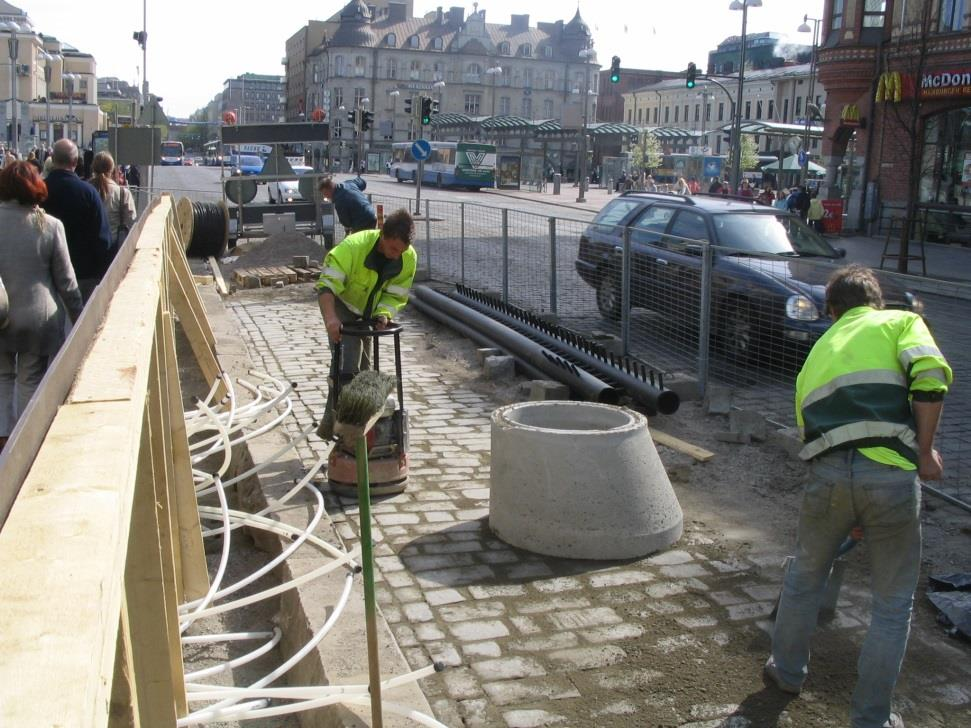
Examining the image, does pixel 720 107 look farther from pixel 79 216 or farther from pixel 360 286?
pixel 360 286

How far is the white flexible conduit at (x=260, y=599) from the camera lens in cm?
341

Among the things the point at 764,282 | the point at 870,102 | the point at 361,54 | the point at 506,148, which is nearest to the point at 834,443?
the point at 764,282

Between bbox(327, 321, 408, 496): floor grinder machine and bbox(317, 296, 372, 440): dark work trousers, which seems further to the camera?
bbox(317, 296, 372, 440): dark work trousers

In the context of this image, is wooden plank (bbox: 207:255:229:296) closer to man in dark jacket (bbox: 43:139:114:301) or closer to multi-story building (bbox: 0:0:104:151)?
man in dark jacket (bbox: 43:139:114:301)

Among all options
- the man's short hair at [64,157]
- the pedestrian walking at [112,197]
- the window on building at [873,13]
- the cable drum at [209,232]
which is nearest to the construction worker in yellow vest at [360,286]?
the man's short hair at [64,157]

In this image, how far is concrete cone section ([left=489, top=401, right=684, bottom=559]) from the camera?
5199 millimetres

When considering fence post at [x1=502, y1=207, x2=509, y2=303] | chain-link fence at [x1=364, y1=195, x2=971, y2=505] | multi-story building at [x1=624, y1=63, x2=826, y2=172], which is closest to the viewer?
chain-link fence at [x1=364, y1=195, x2=971, y2=505]

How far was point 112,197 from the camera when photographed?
10.6 m

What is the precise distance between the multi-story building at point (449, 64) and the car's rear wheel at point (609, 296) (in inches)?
4274

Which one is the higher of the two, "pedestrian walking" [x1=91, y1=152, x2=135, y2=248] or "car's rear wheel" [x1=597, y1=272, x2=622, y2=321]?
"pedestrian walking" [x1=91, y1=152, x2=135, y2=248]

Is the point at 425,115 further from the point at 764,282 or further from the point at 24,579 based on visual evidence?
the point at 24,579

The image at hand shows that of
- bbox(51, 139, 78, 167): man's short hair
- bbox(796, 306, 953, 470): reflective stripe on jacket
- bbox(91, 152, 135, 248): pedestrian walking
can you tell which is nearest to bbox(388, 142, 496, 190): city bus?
bbox(91, 152, 135, 248): pedestrian walking

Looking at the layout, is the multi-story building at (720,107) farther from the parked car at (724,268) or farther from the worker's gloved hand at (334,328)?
the worker's gloved hand at (334,328)

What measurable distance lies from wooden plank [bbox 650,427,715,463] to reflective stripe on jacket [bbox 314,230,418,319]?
7.43 ft
